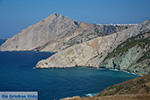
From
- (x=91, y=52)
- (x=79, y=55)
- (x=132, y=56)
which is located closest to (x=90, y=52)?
(x=91, y=52)

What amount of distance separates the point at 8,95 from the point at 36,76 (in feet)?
150

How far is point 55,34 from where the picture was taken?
15212 cm

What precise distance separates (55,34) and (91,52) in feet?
218

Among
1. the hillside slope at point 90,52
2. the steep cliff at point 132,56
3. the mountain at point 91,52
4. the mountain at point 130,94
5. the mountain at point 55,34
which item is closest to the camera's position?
the mountain at point 130,94

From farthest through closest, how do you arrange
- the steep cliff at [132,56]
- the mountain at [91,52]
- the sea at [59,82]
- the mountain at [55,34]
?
1. the mountain at [55,34]
2. the mountain at [91,52]
3. the steep cliff at [132,56]
4. the sea at [59,82]

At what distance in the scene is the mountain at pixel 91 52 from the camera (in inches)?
3314

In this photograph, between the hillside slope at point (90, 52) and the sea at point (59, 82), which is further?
the hillside slope at point (90, 52)

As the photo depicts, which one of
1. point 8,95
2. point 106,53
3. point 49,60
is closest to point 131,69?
point 106,53

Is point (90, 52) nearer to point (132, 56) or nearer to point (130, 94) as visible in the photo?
point (132, 56)

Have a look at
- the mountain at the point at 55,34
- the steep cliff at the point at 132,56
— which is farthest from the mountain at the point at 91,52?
the mountain at the point at 55,34

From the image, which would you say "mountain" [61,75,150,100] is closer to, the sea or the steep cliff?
the sea

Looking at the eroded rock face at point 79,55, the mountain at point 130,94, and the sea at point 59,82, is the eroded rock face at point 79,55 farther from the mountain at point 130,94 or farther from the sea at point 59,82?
the mountain at point 130,94

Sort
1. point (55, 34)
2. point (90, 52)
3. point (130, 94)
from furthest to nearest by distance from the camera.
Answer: point (55, 34)
point (90, 52)
point (130, 94)

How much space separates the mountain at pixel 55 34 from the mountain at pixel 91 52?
118 feet
